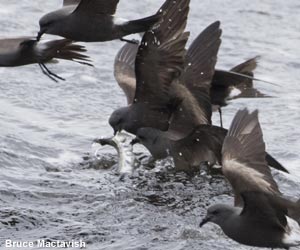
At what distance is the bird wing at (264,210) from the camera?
22.2 ft

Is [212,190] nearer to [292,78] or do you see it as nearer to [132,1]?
[292,78]

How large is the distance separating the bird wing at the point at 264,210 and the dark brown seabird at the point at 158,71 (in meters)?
1.84

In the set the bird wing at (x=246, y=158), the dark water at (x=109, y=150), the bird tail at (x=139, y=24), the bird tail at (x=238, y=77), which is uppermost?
Result: the bird tail at (x=139, y=24)

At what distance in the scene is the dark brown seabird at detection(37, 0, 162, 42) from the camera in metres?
7.76

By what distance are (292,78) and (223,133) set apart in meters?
3.81

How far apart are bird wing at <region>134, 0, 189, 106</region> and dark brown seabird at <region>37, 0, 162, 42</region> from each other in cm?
55

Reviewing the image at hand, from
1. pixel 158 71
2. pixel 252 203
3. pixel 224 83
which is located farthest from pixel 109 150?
pixel 252 203

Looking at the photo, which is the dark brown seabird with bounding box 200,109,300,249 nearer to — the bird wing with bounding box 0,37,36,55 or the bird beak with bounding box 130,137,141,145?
the bird wing with bounding box 0,37,36,55

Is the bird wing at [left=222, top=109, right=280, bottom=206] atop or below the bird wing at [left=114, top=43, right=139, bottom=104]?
atop

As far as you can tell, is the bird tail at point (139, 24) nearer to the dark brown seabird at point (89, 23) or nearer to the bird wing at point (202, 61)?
the dark brown seabird at point (89, 23)

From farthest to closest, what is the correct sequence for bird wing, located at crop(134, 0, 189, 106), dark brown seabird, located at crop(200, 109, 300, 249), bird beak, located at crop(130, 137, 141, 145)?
bird beak, located at crop(130, 137, 141, 145) < bird wing, located at crop(134, 0, 189, 106) < dark brown seabird, located at crop(200, 109, 300, 249)

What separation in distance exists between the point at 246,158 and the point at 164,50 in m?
1.28

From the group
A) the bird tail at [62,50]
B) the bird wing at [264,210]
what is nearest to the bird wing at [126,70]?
the bird tail at [62,50]

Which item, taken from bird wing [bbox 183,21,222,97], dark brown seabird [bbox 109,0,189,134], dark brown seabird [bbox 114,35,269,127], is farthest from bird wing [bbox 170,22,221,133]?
dark brown seabird [bbox 114,35,269,127]
